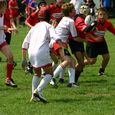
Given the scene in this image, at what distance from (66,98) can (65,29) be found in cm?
184

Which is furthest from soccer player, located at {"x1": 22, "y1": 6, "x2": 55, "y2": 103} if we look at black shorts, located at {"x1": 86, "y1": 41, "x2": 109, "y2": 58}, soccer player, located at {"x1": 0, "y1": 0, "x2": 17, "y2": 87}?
black shorts, located at {"x1": 86, "y1": 41, "x2": 109, "y2": 58}

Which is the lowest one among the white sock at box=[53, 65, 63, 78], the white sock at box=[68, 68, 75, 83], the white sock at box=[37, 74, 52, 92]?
the white sock at box=[68, 68, 75, 83]

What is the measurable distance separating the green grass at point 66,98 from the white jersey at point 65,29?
44.9 inches

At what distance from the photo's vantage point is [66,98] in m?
10.3

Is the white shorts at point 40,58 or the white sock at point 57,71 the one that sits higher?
the white shorts at point 40,58

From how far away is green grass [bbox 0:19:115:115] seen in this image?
29.6 ft

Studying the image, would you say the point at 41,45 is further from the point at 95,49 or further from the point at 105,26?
the point at 95,49

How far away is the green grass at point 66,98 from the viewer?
29.6 ft

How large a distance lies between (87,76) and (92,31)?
47.0 inches

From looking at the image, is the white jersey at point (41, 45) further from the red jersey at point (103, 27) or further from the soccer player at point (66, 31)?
the red jersey at point (103, 27)

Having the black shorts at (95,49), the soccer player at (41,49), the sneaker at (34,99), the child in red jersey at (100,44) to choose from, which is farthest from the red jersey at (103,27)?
the sneaker at (34,99)

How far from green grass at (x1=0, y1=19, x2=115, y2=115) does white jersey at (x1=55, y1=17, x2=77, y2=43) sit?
114cm

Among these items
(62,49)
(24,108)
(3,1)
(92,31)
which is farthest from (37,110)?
(92,31)

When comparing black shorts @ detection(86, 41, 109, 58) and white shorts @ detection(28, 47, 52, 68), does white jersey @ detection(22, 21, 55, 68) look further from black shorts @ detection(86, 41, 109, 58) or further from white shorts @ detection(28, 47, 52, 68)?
black shorts @ detection(86, 41, 109, 58)
